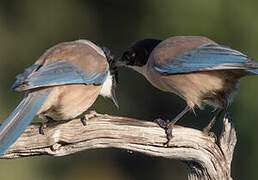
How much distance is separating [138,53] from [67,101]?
141 cm

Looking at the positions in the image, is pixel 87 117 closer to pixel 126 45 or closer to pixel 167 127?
pixel 167 127

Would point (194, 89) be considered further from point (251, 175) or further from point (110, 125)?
point (251, 175)

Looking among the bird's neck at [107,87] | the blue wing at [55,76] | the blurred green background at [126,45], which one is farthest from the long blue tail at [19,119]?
the blurred green background at [126,45]

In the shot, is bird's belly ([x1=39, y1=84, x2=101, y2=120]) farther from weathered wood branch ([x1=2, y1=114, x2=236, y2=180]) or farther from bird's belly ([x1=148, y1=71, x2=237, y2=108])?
bird's belly ([x1=148, y1=71, x2=237, y2=108])

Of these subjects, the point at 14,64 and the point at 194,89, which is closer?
the point at 194,89

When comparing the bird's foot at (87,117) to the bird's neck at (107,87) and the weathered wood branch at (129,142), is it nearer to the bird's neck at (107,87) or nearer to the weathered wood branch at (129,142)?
the weathered wood branch at (129,142)

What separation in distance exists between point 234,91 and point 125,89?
17.7 ft

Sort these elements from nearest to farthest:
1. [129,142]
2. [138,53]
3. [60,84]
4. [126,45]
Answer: [129,142]
[60,84]
[138,53]
[126,45]

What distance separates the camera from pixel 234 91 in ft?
19.7

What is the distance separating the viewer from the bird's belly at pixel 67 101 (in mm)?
5539

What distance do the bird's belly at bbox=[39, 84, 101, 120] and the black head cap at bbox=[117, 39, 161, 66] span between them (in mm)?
883

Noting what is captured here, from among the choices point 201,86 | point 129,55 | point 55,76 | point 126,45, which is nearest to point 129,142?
point 55,76

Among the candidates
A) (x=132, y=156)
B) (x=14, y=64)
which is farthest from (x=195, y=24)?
(x=14, y=64)

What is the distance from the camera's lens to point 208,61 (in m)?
5.93
